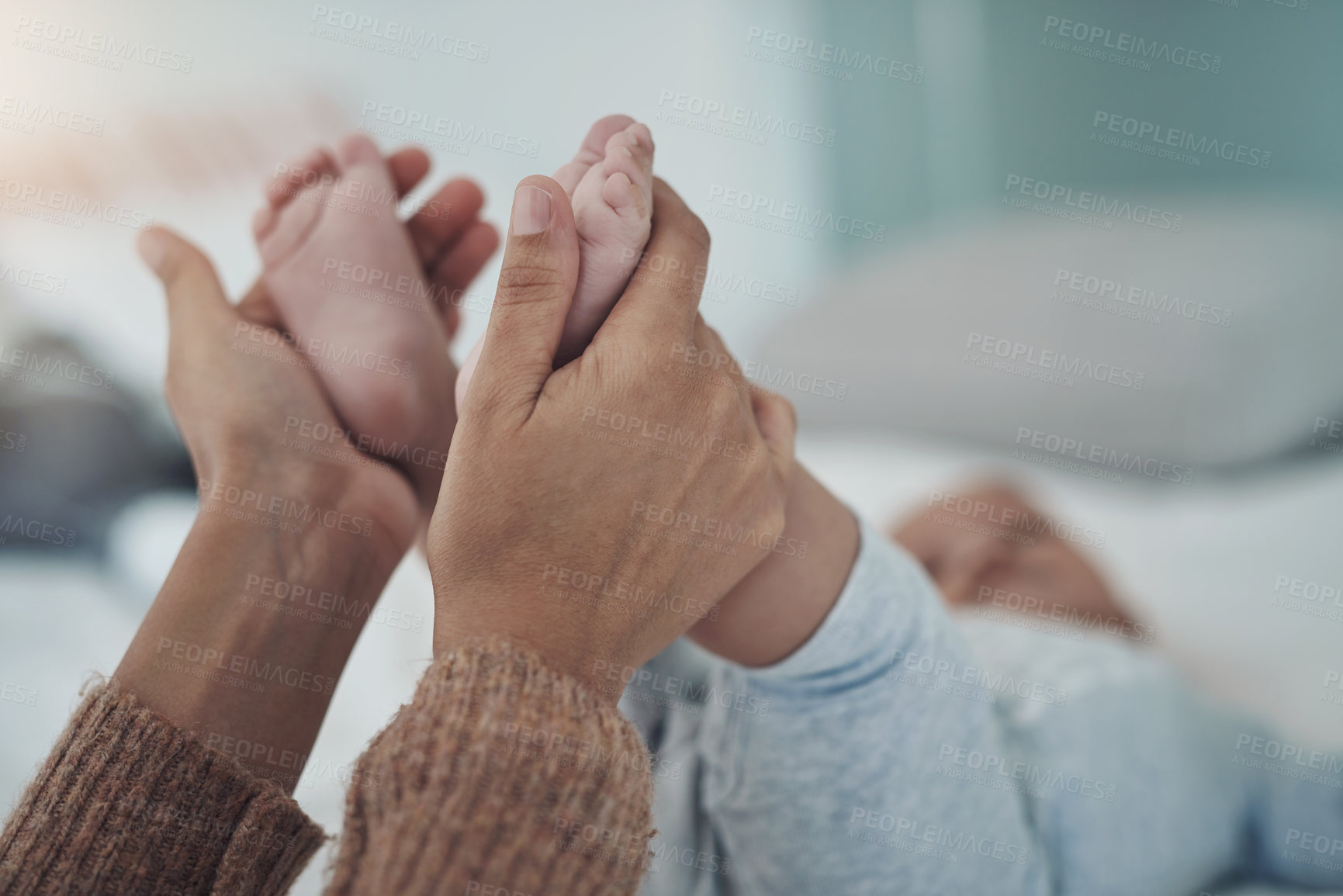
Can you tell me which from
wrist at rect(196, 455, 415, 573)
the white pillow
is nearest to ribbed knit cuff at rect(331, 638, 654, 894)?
wrist at rect(196, 455, 415, 573)

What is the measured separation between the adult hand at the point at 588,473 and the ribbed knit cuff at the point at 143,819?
0.17m

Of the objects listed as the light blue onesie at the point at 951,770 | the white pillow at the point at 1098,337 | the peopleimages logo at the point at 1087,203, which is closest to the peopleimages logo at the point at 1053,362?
the white pillow at the point at 1098,337

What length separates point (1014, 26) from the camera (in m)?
1.30

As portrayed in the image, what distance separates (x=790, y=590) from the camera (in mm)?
557

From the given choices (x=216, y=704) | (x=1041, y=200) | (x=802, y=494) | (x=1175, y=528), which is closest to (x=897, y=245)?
(x=1041, y=200)

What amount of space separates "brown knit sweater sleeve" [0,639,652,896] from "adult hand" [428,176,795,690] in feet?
0.16

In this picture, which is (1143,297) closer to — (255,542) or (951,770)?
(951,770)

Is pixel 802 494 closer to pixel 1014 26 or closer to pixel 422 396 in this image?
pixel 422 396

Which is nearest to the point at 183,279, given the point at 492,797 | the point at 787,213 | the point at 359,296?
the point at 359,296

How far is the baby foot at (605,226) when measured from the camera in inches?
18.8

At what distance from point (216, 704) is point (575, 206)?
39 cm

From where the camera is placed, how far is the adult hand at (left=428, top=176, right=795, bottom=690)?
0.42 meters

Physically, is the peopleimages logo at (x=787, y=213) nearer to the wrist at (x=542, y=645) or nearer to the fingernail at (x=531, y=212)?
the fingernail at (x=531, y=212)

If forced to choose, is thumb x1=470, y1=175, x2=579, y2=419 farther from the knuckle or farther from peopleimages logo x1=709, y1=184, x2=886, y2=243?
peopleimages logo x1=709, y1=184, x2=886, y2=243
